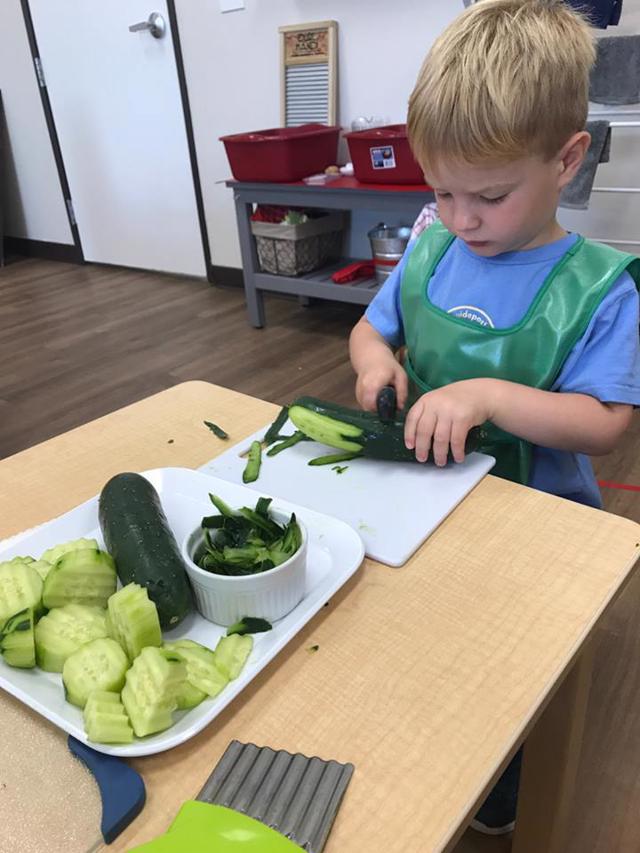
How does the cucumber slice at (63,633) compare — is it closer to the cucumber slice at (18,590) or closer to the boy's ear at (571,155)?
the cucumber slice at (18,590)

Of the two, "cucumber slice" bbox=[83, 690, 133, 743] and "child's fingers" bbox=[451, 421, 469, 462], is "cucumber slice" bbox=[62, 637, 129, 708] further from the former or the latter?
"child's fingers" bbox=[451, 421, 469, 462]

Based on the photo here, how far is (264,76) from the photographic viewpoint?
308 cm

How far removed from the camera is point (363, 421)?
796 mm

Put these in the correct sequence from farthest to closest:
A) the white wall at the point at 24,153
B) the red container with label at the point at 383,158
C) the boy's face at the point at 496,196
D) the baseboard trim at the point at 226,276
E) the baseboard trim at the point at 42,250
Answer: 1. the baseboard trim at the point at 42,250
2. the white wall at the point at 24,153
3. the baseboard trim at the point at 226,276
4. the red container with label at the point at 383,158
5. the boy's face at the point at 496,196

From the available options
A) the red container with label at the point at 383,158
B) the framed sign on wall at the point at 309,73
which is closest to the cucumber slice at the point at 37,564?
the red container with label at the point at 383,158

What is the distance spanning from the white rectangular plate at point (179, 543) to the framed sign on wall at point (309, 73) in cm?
253

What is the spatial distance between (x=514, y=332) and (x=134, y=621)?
624mm

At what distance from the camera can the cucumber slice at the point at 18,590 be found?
21.3 inches

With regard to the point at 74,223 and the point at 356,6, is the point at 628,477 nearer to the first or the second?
the point at 356,6

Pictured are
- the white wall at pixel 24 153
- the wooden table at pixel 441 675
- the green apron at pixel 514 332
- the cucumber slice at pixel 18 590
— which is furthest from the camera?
the white wall at pixel 24 153

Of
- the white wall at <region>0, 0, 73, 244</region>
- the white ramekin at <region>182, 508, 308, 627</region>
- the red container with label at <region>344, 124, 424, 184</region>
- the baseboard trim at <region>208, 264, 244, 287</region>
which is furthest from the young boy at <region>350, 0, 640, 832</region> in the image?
the white wall at <region>0, 0, 73, 244</region>

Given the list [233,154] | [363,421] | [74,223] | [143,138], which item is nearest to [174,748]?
[363,421]

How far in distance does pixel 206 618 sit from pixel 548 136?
61 cm

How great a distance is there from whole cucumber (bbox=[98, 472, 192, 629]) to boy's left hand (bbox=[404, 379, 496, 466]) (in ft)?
0.92
